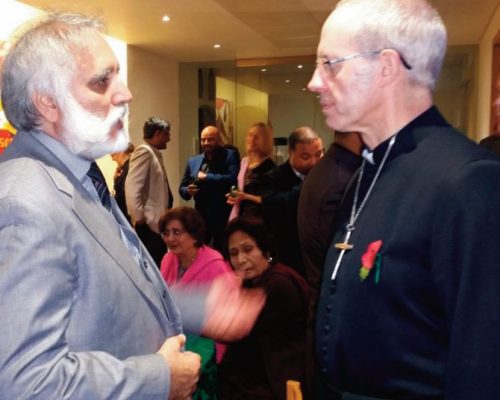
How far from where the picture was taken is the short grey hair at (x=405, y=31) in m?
1.01

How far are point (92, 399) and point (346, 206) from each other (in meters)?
0.68

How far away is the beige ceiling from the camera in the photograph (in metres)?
4.73

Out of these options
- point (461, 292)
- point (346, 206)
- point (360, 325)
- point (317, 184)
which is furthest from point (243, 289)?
point (461, 292)

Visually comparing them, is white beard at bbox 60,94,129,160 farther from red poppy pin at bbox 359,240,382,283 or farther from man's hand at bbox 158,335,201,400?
red poppy pin at bbox 359,240,382,283

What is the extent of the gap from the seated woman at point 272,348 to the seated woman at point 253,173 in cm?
166

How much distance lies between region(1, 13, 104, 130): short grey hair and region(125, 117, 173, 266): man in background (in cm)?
302

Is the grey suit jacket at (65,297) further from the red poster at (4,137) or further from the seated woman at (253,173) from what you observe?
the red poster at (4,137)

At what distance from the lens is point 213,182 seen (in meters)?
4.71

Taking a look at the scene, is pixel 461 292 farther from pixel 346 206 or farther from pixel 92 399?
pixel 92 399

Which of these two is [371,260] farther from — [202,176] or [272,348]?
[202,176]

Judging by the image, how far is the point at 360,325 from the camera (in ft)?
3.24

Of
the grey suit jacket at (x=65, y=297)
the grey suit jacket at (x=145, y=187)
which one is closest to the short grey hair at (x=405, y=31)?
the grey suit jacket at (x=65, y=297)

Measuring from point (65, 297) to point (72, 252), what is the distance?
0.27 feet

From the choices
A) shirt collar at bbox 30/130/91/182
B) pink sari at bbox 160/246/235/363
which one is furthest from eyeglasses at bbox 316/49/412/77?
pink sari at bbox 160/246/235/363
